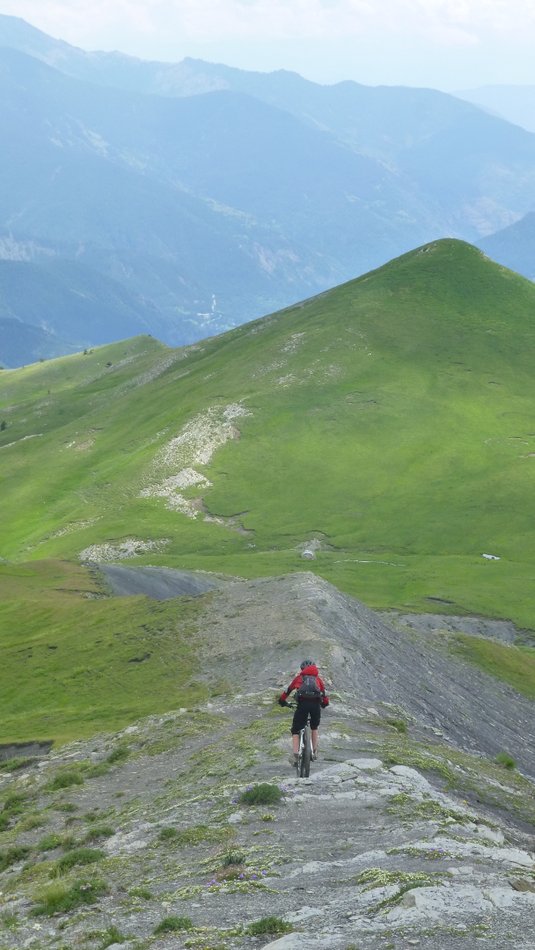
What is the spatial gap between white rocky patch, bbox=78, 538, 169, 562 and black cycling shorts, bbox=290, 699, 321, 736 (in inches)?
4506

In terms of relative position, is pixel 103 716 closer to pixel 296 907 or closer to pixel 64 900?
pixel 64 900

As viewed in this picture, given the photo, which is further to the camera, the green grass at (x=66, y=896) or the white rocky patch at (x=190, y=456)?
the white rocky patch at (x=190, y=456)

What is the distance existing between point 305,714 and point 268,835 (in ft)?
17.3

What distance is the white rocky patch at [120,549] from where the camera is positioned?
143 m

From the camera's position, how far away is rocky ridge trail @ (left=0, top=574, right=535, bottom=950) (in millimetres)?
18484

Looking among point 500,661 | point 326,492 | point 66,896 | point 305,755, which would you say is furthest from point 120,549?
point 66,896

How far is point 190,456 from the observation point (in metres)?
178

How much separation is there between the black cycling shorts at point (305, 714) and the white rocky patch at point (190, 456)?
131687mm

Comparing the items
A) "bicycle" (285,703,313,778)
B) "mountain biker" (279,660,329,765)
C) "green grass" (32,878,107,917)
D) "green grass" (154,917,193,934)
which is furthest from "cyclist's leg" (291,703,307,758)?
"green grass" (154,917,193,934)

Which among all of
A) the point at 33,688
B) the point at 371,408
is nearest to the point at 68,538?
the point at 371,408

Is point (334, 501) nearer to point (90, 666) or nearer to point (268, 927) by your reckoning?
point (90, 666)

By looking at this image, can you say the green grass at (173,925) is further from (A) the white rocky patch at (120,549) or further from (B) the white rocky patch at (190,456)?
(B) the white rocky patch at (190,456)

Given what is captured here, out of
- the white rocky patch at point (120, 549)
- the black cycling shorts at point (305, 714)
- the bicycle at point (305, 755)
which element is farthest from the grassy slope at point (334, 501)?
the bicycle at point (305, 755)

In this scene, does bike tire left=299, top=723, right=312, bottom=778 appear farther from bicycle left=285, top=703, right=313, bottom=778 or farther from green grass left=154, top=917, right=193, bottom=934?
green grass left=154, top=917, right=193, bottom=934
